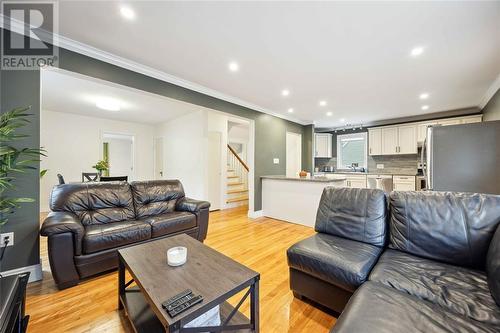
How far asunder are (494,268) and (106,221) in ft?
11.3

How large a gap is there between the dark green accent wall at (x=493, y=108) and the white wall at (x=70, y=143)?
855 cm

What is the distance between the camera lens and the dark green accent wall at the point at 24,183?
1.92 m

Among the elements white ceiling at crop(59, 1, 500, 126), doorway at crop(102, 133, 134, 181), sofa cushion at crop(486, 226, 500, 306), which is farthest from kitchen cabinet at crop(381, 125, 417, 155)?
doorway at crop(102, 133, 134, 181)

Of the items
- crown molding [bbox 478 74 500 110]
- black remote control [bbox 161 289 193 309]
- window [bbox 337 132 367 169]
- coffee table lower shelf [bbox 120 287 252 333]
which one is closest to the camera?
black remote control [bbox 161 289 193 309]

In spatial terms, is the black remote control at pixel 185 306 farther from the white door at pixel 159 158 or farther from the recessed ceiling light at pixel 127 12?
the white door at pixel 159 158

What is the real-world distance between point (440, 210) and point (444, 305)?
31.4 inches

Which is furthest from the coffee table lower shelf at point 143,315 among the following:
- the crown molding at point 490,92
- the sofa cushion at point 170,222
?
the crown molding at point 490,92

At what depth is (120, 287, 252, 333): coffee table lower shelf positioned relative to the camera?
1.28 metres

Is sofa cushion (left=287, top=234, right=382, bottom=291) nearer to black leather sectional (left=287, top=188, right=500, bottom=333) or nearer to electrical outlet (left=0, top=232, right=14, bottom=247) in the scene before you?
black leather sectional (left=287, top=188, right=500, bottom=333)

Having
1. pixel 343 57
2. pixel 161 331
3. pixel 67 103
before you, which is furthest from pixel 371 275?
pixel 67 103

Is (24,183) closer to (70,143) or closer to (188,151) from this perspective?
(188,151)

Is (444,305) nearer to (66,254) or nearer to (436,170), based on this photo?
(436,170)

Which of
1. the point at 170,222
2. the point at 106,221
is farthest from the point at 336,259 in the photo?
the point at 106,221

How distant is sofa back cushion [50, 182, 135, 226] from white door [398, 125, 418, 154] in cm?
641
